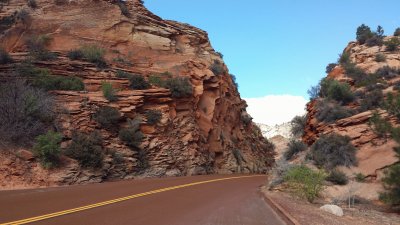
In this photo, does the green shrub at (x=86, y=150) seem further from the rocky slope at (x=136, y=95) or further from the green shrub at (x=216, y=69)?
the green shrub at (x=216, y=69)

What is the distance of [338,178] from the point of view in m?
20.9

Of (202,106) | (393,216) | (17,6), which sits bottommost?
(393,216)

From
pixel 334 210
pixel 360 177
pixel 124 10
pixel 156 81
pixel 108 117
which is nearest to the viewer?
pixel 334 210

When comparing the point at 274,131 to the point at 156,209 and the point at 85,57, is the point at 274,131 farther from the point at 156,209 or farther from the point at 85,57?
the point at 156,209

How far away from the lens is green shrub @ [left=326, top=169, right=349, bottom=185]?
2089cm

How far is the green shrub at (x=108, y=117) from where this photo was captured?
27.0 metres

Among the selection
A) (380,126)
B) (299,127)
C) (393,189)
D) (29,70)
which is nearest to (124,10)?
(29,70)

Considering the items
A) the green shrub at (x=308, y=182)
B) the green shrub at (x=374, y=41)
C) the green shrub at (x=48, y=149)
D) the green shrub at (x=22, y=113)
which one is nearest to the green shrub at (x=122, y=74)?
the green shrub at (x=22, y=113)

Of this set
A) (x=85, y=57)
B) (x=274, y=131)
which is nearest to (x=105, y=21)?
(x=85, y=57)

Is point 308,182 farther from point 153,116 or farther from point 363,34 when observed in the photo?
point 363,34

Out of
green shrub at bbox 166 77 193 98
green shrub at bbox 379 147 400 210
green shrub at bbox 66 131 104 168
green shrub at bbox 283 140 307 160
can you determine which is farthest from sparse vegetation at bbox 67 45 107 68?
green shrub at bbox 379 147 400 210

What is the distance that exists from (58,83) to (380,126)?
2044 centimetres

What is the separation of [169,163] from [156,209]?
1829cm

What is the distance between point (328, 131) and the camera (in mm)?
26203
